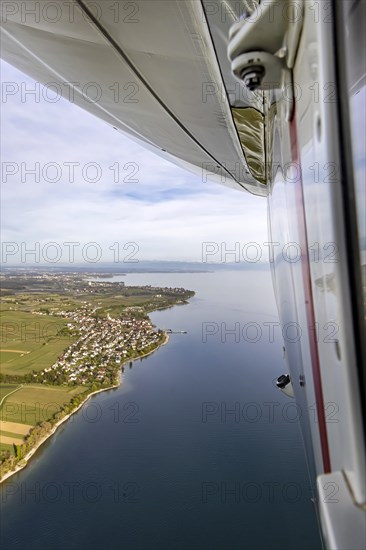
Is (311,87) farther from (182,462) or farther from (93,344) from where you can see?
(182,462)

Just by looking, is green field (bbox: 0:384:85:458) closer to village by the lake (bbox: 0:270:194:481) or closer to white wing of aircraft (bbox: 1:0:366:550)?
village by the lake (bbox: 0:270:194:481)

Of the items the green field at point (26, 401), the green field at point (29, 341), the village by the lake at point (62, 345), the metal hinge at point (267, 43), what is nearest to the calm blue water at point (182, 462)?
the village by the lake at point (62, 345)

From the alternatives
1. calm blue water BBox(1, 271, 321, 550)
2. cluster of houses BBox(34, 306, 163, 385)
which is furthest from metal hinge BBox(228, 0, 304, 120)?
cluster of houses BBox(34, 306, 163, 385)

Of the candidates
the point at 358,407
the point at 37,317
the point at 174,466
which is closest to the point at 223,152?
the point at 358,407

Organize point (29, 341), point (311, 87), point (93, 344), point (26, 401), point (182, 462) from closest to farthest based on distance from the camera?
point (311, 87) → point (93, 344) → point (26, 401) → point (182, 462) → point (29, 341)

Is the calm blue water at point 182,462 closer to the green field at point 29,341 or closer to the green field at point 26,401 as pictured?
the green field at point 26,401

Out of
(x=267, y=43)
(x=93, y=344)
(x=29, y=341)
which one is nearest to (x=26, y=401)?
(x=29, y=341)
